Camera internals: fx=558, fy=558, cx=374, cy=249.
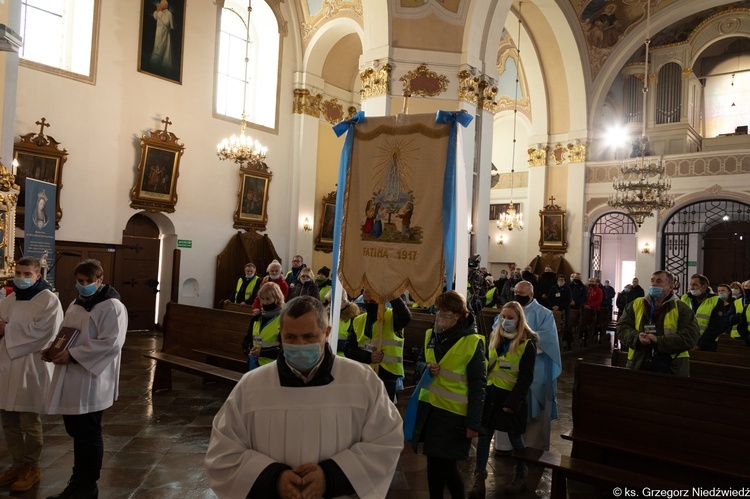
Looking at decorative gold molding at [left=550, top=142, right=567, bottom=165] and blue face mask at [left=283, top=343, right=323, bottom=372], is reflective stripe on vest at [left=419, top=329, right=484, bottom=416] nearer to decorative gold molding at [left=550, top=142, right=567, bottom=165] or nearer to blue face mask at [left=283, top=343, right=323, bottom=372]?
blue face mask at [left=283, top=343, right=323, bottom=372]

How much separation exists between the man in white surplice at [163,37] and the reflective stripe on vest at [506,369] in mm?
11339

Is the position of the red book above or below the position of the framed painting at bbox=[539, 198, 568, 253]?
below

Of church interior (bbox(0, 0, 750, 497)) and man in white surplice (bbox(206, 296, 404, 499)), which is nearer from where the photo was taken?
man in white surplice (bbox(206, 296, 404, 499))

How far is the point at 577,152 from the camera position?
1814 cm

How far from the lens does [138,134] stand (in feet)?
40.9

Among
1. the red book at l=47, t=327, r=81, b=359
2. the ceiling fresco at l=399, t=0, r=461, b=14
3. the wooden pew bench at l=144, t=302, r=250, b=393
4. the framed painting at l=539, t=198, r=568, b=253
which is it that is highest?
the ceiling fresco at l=399, t=0, r=461, b=14

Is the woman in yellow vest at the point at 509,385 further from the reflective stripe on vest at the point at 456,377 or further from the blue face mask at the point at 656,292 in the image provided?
the blue face mask at the point at 656,292

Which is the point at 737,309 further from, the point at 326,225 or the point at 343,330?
the point at 326,225

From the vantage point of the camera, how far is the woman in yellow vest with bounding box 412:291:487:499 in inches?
142

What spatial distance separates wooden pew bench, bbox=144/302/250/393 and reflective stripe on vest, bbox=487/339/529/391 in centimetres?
318

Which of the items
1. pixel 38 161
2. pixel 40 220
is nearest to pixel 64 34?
pixel 38 161

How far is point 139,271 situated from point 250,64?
250 inches

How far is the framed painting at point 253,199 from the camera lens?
1450cm

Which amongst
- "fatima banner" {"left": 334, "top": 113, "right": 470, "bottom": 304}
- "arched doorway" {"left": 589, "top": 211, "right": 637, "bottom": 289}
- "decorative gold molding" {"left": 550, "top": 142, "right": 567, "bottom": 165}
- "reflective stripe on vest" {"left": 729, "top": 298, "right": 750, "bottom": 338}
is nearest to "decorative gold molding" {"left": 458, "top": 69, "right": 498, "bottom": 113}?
"reflective stripe on vest" {"left": 729, "top": 298, "right": 750, "bottom": 338}
